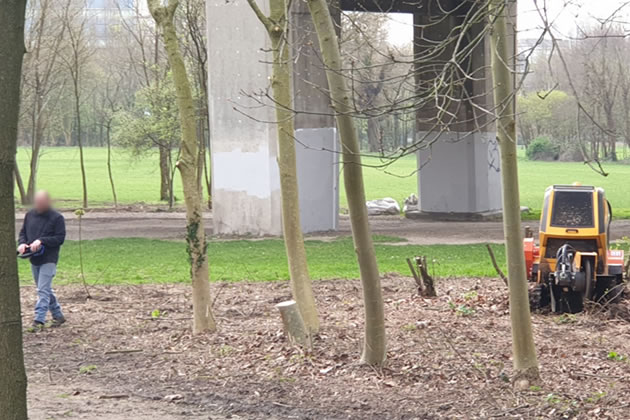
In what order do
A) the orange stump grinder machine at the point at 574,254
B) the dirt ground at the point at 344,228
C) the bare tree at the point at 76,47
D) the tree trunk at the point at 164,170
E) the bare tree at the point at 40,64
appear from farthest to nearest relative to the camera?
the tree trunk at the point at 164,170
the bare tree at the point at 40,64
the bare tree at the point at 76,47
the dirt ground at the point at 344,228
the orange stump grinder machine at the point at 574,254

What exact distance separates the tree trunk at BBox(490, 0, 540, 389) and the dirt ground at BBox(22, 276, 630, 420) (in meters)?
0.30

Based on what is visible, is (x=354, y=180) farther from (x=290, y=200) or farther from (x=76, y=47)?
(x=76, y=47)

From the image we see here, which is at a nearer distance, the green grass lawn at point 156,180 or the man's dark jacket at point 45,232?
the man's dark jacket at point 45,232

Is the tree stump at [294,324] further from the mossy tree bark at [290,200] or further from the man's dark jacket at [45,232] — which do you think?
the man's dark jacket at [45,232]

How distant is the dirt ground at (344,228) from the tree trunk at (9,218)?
1959 cm

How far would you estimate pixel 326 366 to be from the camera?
8625 mm

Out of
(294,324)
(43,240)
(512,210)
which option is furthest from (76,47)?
(512,210)

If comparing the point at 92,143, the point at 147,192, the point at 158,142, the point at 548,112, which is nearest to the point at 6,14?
the point at 158,142

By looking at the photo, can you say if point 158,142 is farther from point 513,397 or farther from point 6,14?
point 6,14

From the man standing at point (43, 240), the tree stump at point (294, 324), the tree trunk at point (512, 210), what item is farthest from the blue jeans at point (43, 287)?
the tree trunk at point (512, 210)

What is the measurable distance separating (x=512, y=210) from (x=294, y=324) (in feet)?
9.45

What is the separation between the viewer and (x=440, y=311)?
11.2 m

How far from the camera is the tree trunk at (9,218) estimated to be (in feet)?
13.9

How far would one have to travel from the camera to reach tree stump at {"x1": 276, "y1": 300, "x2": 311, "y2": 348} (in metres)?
9.22
